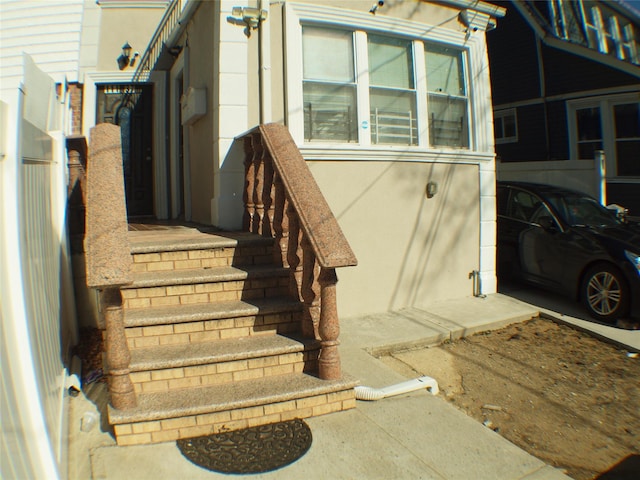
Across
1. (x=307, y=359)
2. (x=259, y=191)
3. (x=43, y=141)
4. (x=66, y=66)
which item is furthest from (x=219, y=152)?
(x=66, y=66)

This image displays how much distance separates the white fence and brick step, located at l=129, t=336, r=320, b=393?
526mm

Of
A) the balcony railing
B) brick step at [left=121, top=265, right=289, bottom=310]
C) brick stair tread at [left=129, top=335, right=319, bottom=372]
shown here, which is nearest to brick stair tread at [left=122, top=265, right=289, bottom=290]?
brick step at [left=121, top=265, right=289, bottom=310]

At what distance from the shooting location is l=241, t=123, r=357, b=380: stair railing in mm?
3346

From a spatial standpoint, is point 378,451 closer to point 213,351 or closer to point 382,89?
point 213,351

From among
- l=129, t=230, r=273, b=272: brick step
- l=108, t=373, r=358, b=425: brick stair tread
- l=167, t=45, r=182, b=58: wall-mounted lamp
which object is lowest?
l=108, t=373, r=358, b=425: brick stair tread

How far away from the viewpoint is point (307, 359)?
11.8ft

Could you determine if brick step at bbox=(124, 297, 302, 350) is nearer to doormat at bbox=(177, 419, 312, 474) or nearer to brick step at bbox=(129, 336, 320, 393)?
brick step at bbox=(129, 336, 320, 393)

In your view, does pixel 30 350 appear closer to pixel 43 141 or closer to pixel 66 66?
pixel 43 141

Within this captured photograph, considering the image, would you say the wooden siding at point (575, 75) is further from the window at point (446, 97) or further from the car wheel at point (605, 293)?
the car wheel at point (605, 293)

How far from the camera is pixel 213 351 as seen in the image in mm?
3424

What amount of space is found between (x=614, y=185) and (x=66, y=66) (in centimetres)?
1130

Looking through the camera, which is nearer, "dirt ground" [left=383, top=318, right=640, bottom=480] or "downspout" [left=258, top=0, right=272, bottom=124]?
"dirt ground" [left=383, top=318, right=640, bottom=480]

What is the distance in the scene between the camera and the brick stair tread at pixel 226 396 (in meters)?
2.98

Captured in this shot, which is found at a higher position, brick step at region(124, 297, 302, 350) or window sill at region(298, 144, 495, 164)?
window sill at region(298, 144, 495, 164)
